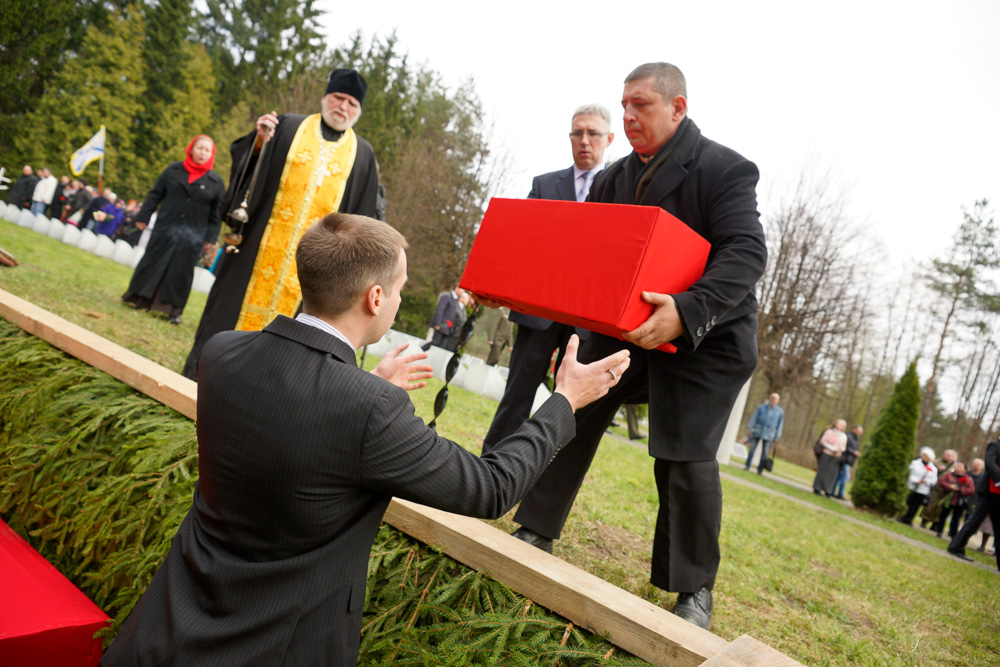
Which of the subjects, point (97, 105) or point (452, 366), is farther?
point (97, 105)

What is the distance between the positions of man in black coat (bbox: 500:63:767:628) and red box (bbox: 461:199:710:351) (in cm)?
15

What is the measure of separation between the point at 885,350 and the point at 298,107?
31.3 m

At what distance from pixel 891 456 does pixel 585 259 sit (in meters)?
15.7

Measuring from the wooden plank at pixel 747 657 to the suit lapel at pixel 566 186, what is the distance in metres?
2.90

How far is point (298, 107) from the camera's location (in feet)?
86.4

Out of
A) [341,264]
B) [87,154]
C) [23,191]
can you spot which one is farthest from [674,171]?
[23,191]

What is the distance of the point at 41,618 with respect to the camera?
1943mm

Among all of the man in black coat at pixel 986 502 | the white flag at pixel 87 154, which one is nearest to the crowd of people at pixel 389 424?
the man in black coat at pixel 986 502

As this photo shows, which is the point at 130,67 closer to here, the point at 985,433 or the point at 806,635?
the point at 806,635

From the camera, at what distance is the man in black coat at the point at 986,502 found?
32.4ft

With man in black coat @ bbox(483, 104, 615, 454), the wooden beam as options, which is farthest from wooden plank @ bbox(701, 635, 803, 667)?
man in black coat @ bbox(483, 104, 615, 454)

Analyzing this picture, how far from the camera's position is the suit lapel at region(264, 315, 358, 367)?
4.86 ft

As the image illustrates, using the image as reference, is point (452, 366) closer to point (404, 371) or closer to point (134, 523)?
point (404, 371)

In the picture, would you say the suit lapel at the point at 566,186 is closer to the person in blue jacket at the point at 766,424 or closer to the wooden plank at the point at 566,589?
the wooden plank at the point at 566,589
